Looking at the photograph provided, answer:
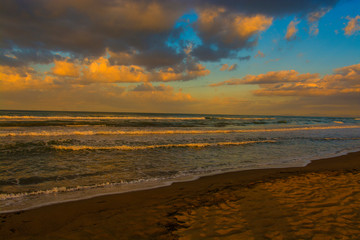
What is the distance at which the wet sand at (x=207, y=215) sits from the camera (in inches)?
144

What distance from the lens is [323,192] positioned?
564 centimetres

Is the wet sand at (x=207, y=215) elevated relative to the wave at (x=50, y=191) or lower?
elevated

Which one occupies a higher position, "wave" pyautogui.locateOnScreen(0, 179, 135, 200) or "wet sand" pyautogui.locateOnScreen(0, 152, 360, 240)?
"wet sand" pyautogui.locateOnScreen(0, 152, 360, 240)

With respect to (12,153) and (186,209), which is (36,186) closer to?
(186,209)

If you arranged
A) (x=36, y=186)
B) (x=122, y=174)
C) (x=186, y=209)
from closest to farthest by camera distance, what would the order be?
(x=186, y=209) → (x=36, y=186) → (x=122, y=174)

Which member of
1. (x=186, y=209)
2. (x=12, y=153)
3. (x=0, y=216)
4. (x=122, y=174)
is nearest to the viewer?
(x=0, y=216)

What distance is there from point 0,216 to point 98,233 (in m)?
2.38

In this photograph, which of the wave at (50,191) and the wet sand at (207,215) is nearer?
the wet sand at (207,215)

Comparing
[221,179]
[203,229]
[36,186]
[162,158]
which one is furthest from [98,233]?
[162,158]

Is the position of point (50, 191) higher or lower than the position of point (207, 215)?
lower

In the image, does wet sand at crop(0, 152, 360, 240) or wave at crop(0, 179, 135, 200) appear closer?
wet sand at crop(0, 152, 360, 240)

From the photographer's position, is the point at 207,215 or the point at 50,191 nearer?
the point at 207,215

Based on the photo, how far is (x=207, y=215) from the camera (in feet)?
14.3

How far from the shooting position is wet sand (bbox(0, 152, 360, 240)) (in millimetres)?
3670
